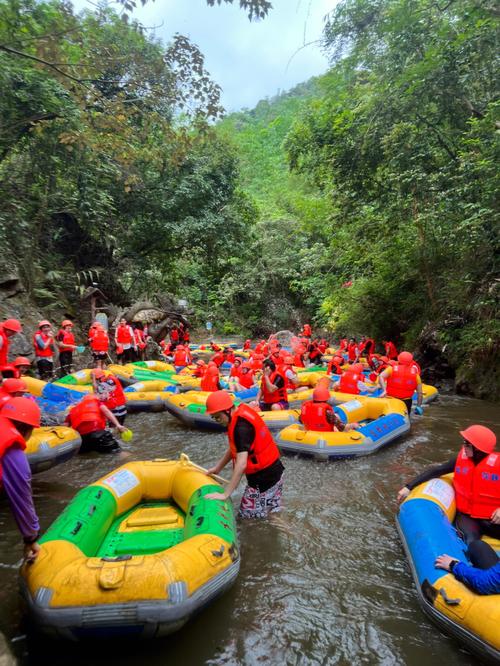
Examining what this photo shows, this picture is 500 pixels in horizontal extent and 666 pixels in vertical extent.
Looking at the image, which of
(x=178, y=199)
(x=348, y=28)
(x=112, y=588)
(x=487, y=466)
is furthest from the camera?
(x=178, y=199)

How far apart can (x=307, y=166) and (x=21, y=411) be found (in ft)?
40.3

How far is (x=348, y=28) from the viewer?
10469 mm

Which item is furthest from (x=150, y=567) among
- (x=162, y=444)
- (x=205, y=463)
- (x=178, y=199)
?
(x=178, y=199)

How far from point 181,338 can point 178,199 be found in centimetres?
536

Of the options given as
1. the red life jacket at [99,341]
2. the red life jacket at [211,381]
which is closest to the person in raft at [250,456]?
the red life jacket at [211,381]

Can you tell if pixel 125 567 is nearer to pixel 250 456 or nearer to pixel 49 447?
pixel 250 456

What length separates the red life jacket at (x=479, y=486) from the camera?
130 inches

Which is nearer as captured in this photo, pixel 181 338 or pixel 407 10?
pixel 407 10

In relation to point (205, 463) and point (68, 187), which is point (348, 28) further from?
point (205, 463)

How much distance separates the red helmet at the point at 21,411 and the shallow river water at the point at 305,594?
1.36 m

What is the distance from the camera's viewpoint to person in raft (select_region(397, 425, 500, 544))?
331 centimetres

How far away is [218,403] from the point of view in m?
3.44

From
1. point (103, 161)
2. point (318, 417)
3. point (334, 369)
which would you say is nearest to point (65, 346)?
point (103, 161)

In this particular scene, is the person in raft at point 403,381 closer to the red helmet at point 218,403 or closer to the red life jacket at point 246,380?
the red life jacket at point 246,380
